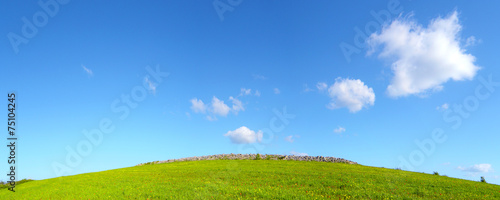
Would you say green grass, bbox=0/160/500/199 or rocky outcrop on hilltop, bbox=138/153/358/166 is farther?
rocky outcrop on hilltop, bbox=138/153/358/166

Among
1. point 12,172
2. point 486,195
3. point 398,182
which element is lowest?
point 486,195

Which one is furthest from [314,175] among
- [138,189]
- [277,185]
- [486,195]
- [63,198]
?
[63,198]

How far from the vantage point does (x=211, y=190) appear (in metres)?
20.6

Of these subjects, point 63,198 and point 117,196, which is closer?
point 117,196

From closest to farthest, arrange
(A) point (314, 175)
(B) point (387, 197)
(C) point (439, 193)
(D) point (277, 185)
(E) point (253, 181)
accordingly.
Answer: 1. (B) point (387, 197)
2. (C) point (439, 193)
3. (D) point (277, 185)
4. (E) point (253, 181)
5. (A) point (314, 175)

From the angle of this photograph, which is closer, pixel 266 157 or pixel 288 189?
pixel 288 189

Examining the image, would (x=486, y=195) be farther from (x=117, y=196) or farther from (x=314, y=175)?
(x=117, y=196)

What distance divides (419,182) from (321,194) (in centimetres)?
1171

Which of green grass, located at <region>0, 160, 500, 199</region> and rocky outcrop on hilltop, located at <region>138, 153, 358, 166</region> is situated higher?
rocky outcrop on hilltop, located at <region>138, 153, 358, 166</region>

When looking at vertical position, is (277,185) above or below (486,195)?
above

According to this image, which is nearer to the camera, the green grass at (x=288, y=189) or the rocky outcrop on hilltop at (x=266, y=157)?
the green grass at (x=288, y=189)

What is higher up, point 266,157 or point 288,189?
point 266,157

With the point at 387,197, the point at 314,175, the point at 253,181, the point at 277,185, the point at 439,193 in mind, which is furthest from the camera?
the point at 314,175

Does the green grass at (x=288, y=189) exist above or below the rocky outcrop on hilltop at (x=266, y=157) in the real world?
below
